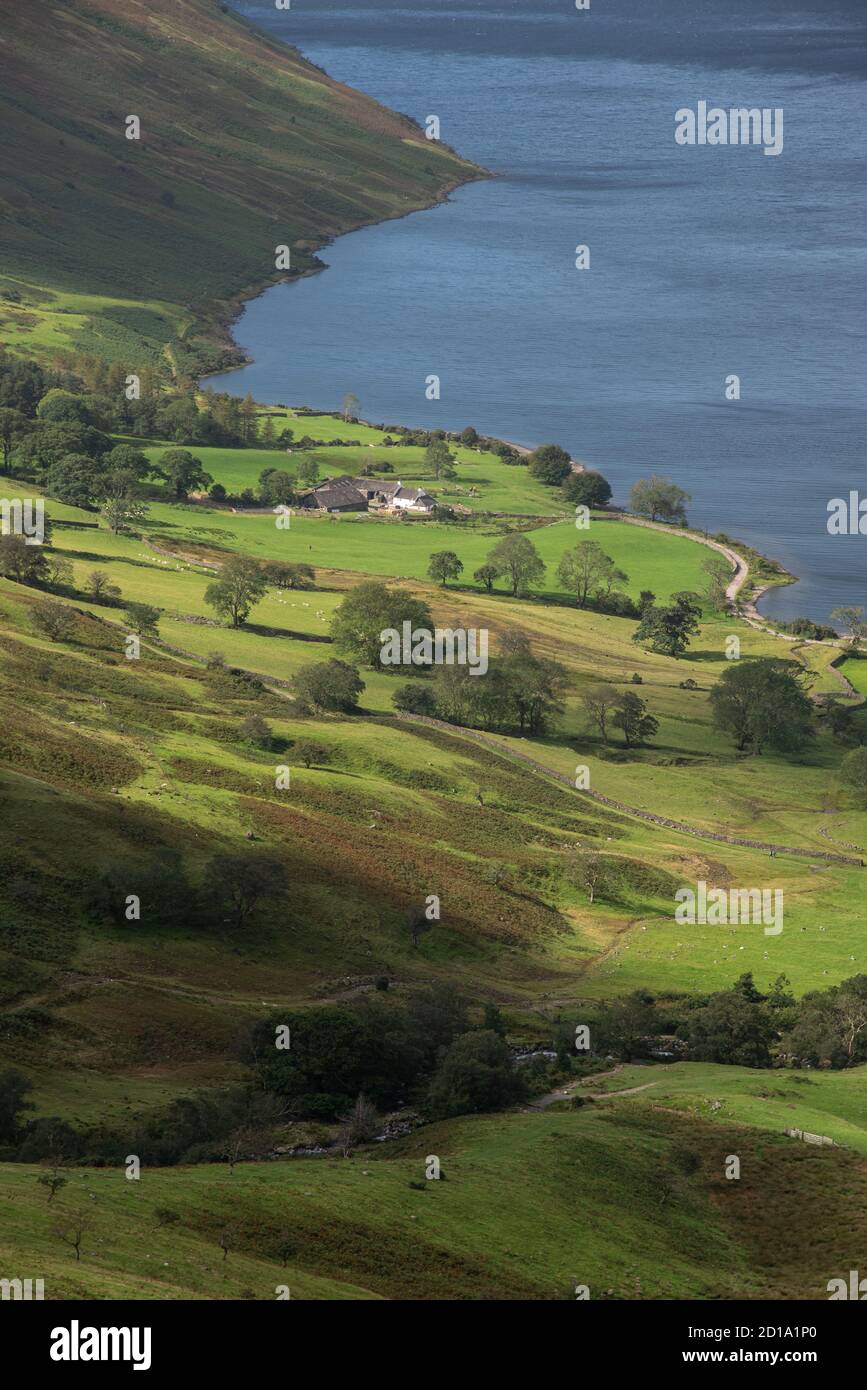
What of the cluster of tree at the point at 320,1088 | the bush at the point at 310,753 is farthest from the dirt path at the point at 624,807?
the cluster of tree at the point at 320,1088

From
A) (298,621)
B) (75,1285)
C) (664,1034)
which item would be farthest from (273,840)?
(298,621)

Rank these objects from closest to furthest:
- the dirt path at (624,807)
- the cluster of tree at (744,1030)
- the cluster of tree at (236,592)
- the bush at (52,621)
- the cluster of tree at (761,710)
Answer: the cluster of tree at (744,1030) < the dirt path at (624,807) < the bush at (52,621) < the cluster of tree at (761,710) < the cluster of tree at (236,592)

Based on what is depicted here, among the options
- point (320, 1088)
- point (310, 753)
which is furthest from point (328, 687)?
point (320, 1088)

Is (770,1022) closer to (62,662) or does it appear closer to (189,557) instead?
(62,662)

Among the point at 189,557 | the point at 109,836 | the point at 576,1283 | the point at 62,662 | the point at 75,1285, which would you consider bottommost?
the point at 576,1283

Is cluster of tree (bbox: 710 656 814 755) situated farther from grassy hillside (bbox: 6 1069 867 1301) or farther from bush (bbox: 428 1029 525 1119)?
grassy hillside (bbox: 6 1069 867 1301)

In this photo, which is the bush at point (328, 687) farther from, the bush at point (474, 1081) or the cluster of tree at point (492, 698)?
the bush at point (474, 1081)

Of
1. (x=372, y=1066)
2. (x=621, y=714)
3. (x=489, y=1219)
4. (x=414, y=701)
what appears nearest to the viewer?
(x=489, y=1219)

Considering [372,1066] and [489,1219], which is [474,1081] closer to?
[372,1066]
